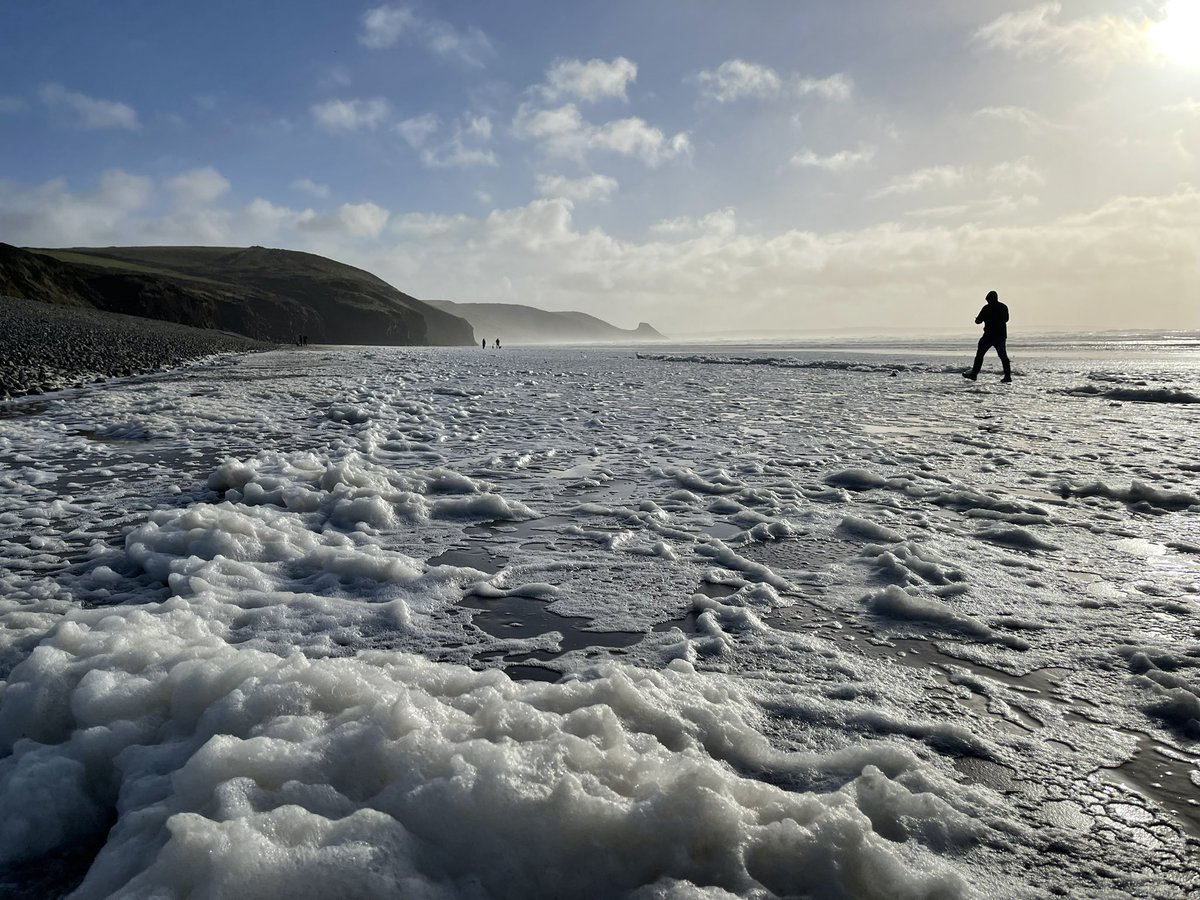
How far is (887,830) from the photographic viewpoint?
197cm

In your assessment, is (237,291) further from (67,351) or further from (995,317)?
(995,317)

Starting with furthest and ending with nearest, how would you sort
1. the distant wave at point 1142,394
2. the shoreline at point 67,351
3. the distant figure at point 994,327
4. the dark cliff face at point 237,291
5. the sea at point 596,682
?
the dark cliff face at point 237,291 → the distant figure at point 994,327 → the shoreline at point 67,351 → the distant wave at point 1142,394 → the sea at point 596,682

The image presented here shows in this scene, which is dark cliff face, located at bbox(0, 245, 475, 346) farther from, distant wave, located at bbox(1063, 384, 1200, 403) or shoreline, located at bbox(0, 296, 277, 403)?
distant wave, located at bbox(1063, 384, 1200, 403)

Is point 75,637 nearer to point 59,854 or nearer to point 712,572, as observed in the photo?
point 59,854

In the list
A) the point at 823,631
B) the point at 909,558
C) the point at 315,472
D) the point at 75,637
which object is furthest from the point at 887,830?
the point at 315,472

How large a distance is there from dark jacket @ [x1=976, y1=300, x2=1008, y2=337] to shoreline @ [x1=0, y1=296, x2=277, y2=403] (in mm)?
23163

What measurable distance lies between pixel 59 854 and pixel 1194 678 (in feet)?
13.8

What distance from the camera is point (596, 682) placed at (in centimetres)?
261

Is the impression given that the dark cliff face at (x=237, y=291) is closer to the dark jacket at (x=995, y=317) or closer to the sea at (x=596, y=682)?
the sea at (x=596, y=682)

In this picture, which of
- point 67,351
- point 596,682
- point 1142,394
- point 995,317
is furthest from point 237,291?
point 596,682

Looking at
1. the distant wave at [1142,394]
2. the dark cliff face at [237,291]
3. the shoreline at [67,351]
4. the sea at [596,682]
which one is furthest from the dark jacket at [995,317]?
the dark cliff face at [237,291]

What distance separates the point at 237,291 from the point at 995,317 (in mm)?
105945

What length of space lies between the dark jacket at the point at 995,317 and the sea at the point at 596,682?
14141 mm

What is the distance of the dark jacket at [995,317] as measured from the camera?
19016mm
